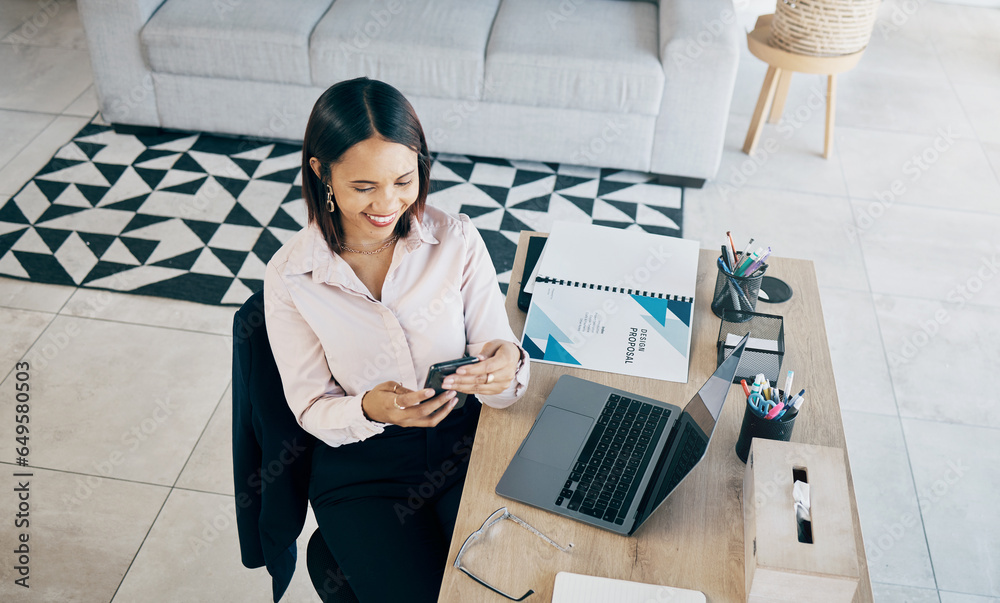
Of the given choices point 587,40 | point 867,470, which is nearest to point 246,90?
point 587,40

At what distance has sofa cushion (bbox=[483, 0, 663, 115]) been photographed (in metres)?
2.82

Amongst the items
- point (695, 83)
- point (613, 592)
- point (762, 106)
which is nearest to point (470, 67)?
point (695, 83)

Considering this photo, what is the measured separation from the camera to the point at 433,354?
137cm

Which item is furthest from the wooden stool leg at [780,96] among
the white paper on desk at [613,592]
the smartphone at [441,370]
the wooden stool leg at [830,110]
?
the white paper on desk at [613,592]

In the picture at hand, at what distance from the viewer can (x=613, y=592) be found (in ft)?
3.36

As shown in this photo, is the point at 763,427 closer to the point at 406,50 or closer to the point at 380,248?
the point at 380,248

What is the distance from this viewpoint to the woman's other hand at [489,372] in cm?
116

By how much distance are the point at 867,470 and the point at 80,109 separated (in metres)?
3.32

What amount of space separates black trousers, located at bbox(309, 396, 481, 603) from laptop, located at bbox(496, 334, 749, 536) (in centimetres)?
24

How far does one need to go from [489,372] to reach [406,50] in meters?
1.98

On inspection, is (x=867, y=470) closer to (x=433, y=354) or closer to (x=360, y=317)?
(x=433, y=354)

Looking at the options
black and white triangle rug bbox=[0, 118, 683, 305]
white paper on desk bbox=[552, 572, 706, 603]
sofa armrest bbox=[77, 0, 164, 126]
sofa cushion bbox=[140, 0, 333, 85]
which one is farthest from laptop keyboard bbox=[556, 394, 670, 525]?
sofa armrest bbox=[77, 0, 164, 126]

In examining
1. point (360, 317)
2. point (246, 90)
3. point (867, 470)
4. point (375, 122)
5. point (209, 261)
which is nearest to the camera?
point (375, 122)

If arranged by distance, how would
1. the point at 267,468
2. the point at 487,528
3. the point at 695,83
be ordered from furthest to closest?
the point at 695,83, the point at 267,468, the point at 487,528
